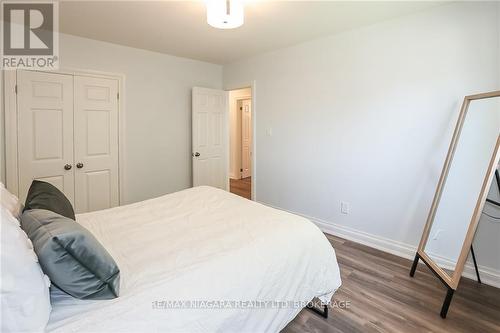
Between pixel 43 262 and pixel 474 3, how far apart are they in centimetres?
338

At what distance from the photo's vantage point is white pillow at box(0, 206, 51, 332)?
2.70ft

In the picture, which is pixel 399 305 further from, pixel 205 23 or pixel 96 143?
pixel 96 143

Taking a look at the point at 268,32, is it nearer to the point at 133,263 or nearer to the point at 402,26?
the point at 402,26

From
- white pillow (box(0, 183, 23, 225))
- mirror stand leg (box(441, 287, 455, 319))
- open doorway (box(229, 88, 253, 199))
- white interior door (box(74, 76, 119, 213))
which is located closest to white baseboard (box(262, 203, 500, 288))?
mirror stand leg (box(441, 287, 455, 319))

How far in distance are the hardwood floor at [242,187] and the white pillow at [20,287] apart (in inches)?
167

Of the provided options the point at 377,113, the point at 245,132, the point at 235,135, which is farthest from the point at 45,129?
the point at 245,132

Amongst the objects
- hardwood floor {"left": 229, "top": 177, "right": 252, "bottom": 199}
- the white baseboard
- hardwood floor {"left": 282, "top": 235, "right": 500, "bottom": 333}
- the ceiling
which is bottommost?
hardwood floor {"left": 229, "top": 177, "right": 252, "bottom": 199}

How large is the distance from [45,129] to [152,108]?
1.31 metres

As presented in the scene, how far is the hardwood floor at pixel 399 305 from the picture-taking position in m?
1.74

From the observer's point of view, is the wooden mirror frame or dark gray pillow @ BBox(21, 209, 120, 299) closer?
dark gray pillow @ BBox(21, 209, 120, 299)

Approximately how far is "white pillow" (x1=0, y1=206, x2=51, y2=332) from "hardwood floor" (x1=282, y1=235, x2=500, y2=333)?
1372mm

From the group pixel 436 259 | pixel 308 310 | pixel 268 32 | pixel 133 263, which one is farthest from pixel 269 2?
pixel 436 259

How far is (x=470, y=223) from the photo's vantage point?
1.87 metres

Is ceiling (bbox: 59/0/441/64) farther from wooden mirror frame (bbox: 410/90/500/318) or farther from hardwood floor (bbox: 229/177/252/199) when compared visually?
hardwood floor (bbox: 229/177/252/199)
